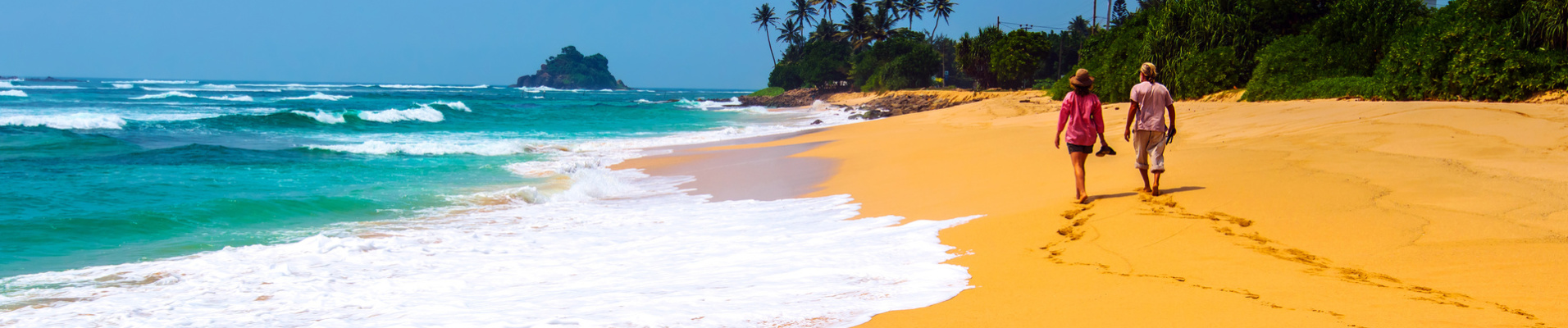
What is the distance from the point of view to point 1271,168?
6.86 metres

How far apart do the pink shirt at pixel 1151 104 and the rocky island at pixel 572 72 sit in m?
189

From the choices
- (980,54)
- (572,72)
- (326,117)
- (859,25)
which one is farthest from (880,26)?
(572,72)

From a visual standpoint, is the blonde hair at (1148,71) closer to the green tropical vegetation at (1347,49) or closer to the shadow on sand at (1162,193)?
the shadow on sand at (1162,193)

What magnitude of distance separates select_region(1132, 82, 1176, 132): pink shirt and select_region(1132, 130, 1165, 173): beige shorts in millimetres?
46

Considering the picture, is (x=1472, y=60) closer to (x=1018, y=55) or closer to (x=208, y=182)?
(x=208, y=182)

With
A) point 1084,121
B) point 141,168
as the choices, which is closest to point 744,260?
point 1084,121

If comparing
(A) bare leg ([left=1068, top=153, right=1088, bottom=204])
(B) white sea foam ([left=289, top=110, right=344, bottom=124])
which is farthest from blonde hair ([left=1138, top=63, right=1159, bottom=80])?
(B) white sea foam ([left=289, top=110, right=344, bottom=124])

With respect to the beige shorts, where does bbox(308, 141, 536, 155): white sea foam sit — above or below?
below

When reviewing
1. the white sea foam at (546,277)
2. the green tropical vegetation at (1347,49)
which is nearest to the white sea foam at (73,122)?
the white sea foam at (546,277)

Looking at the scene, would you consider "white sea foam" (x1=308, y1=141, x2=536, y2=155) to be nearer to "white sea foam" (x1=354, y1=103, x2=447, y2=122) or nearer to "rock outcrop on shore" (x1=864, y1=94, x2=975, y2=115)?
"white sea foam" (x1=354, y1=103, x2=447, y2=122)

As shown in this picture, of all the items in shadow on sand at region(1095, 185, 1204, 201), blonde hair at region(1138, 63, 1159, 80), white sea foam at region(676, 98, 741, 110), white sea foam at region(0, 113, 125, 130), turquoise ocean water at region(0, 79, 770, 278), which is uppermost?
blonde hair at region(1138, 63, 1159, 80)

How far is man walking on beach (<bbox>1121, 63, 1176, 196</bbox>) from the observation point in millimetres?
6335

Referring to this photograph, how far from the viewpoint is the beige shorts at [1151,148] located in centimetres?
639

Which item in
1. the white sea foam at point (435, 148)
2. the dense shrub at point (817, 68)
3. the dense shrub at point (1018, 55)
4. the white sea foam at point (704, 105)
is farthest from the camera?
the dense shrub at point (817, 68)
